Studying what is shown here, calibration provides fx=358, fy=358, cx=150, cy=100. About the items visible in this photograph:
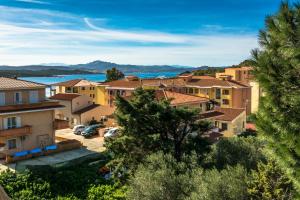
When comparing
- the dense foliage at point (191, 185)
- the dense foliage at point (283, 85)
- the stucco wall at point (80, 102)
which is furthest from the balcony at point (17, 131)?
the dense foliage at point (283, 85)

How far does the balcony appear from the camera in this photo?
35438 mm

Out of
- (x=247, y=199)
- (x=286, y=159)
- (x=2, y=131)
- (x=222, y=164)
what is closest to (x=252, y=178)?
(x=247, y=199)

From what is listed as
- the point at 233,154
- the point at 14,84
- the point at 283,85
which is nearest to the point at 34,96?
the point at 14,84

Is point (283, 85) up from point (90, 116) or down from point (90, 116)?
up

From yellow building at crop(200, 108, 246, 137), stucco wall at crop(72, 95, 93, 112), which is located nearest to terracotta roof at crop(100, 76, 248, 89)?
stucco wall at crop(72, 95, 93, 112)

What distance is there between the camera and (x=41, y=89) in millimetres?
39875

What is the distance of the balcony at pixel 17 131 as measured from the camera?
116ft

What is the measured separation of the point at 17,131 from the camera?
3656 centimetres

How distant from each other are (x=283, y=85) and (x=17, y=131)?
32367 mm

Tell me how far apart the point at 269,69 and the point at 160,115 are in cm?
1680

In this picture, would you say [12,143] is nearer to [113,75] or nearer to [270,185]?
[270,185]

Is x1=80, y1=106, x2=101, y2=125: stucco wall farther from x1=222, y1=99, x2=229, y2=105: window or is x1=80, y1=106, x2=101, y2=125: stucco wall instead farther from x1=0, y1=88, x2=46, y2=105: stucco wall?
x1=222, y1=99, x2=229, y2=105: window

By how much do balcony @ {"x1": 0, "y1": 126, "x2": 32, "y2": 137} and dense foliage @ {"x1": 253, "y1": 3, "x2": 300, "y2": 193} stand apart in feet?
102

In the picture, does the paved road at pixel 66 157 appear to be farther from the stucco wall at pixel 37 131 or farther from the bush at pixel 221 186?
the bush at pixel 221 186
